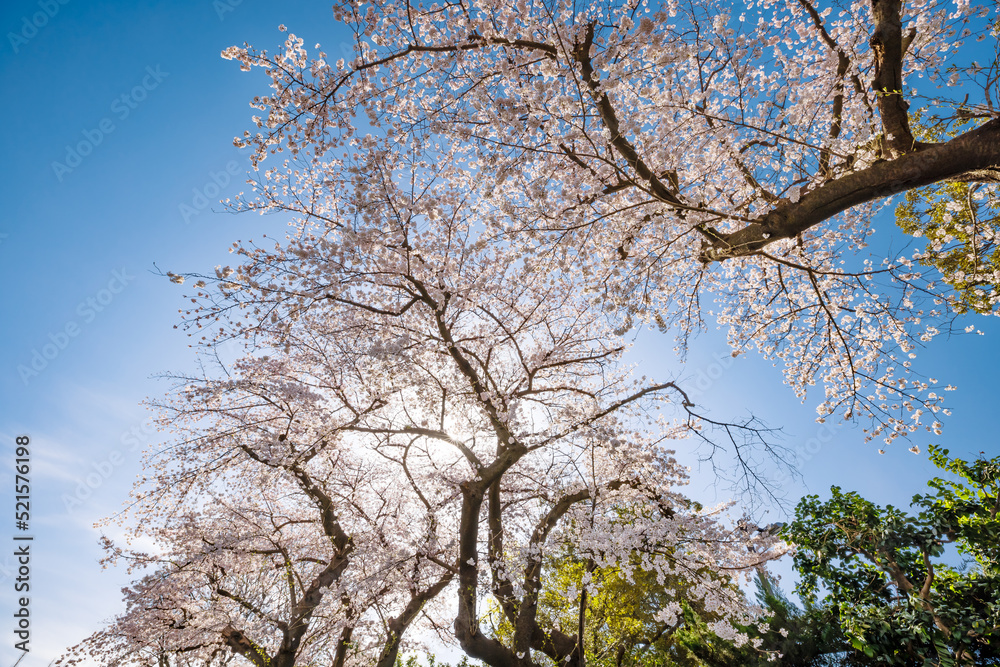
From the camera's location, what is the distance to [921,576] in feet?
16.6

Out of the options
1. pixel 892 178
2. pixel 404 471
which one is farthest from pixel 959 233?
pixel 404 471

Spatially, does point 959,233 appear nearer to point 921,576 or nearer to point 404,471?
point 921,576

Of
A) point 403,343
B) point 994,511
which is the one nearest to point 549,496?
point 403,343

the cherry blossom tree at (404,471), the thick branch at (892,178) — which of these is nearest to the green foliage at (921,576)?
the cherry blossom tree at (404,471)

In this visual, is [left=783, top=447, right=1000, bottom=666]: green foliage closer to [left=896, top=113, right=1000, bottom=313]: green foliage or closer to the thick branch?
[left=896, top=113, right=1000, bottom=313]: green foliage

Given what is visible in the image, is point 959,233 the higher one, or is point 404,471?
point 959,233

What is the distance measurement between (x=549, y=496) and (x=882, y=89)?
19.1 ft

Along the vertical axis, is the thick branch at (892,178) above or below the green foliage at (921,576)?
above

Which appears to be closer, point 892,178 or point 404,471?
point 892,178

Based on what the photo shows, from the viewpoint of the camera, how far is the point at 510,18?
3.93m

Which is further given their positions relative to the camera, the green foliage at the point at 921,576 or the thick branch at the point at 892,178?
the green foliage at the point at 921,576

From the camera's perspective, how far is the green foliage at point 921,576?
4641mm

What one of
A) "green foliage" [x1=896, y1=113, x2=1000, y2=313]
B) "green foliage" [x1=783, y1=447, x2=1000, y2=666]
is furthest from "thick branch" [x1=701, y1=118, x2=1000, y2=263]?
"green foliage" [x1=783, y1=447, x2=1000, y2=666]

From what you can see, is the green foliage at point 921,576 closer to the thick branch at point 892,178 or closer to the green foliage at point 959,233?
the green foliage at point 959,233
